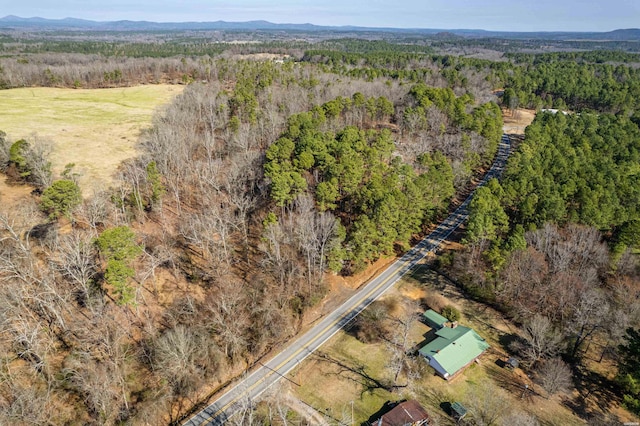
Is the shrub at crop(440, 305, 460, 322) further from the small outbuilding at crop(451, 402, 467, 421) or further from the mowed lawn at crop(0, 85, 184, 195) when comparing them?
the mowed lawn at crop(0, 85, 184, 195)

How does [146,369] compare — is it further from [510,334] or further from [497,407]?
[510,334]

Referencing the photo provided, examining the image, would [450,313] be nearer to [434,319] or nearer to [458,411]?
[434,319]

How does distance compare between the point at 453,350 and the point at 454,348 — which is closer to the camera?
the point at 453,350

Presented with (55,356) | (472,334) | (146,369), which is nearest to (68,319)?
(55,356)

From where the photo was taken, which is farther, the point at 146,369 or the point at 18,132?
the point at 18,132

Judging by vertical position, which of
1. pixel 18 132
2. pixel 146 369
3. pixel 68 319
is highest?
pixel 18 132

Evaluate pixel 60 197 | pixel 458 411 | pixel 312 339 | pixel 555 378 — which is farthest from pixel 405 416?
pixel 60 197
